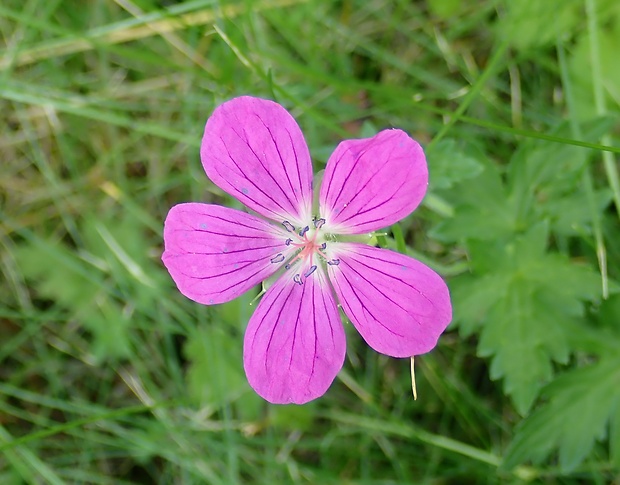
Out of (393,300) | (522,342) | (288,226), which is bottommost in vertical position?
(522,342)

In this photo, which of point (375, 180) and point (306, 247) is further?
point (306, 247)

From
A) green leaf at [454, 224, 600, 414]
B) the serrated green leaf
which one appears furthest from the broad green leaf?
the serrated green leaf

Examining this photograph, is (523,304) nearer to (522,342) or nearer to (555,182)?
(522,342)

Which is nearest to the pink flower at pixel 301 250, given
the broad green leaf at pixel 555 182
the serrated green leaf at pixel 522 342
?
the serrated green leaf at pixel 522 342

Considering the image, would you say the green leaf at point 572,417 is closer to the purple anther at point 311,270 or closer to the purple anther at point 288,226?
the purple anther at point 311,270

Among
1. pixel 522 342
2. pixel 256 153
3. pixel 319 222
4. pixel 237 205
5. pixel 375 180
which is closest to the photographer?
pixel 375 180

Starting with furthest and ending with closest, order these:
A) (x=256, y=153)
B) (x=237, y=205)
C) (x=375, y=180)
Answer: (x=237, y=205) < (x=256, y=153) < (x=375, y=180)

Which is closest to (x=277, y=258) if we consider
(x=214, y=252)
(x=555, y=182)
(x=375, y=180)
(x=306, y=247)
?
(x=306, y=247)
